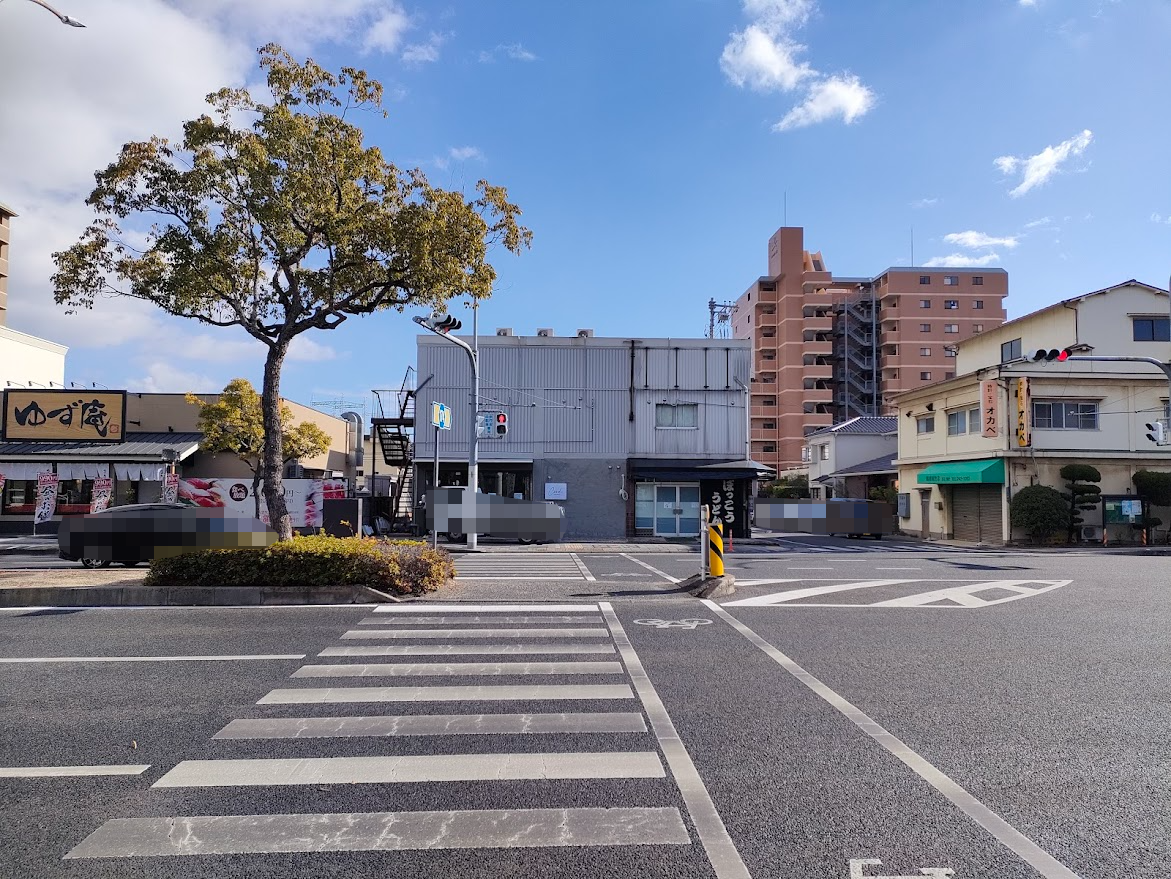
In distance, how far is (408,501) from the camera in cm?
3250

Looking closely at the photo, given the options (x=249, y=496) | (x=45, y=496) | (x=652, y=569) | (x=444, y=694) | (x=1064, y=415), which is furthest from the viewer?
(x=1064, y=415)

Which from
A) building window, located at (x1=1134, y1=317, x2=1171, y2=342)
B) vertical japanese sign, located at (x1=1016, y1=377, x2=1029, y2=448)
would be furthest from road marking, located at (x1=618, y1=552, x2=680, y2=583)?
building window, located at (x1=1134, y1=317, x2=1171, y2=342)

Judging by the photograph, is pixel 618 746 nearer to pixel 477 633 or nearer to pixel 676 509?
pixel 477 633

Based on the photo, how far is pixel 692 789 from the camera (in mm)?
4516

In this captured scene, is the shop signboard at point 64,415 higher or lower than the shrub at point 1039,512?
higher

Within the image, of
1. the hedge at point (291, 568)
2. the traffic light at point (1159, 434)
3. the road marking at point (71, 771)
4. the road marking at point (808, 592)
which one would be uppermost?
the traffic light at point (1159, 434)

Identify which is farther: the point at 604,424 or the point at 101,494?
the point at 604,424

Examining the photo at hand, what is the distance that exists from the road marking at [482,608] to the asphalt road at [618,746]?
43 cm

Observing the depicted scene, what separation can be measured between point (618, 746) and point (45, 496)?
1160 inches

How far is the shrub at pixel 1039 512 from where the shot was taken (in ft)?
92.3

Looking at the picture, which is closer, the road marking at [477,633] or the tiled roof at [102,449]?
the road marking at [477,633]

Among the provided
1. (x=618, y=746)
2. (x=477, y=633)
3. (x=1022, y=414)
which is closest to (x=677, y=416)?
(x=1022, y=414)

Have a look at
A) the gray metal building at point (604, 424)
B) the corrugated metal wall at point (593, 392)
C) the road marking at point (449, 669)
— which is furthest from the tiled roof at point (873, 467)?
the road marking at point (449, 669)

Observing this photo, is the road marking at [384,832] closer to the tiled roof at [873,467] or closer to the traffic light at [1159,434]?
the traffic light at [1159,434]
